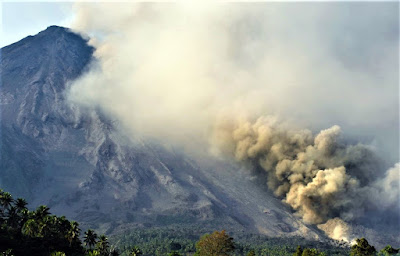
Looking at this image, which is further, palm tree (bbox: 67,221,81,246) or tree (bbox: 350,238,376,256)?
tree (bbox: 350,238,376,256)

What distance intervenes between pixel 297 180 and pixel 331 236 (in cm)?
2970

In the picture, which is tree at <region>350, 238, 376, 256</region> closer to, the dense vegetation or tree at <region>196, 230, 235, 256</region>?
the dense vegetation

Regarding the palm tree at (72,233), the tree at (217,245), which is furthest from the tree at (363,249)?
the palm tree at (72,233)

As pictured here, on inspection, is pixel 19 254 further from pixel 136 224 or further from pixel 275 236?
pixel 275 236

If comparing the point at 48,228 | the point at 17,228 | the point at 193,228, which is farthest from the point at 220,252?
the point at 193,228

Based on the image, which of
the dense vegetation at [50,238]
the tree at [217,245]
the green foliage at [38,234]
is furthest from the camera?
the tree at [217,245]

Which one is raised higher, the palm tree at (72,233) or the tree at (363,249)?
the tree at (363,249)

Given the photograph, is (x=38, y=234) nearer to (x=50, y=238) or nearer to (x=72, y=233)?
(x=50, y=238)

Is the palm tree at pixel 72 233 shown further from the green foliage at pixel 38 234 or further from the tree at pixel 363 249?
the tree at pixel 363 249

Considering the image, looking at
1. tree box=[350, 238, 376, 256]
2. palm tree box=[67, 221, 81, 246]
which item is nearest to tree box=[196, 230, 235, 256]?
palm tree box=[67, 221, 81, 246]

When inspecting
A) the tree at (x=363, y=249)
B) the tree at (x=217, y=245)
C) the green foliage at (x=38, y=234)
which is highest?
the tree at (x=363, y=249)

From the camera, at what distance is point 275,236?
195250mm

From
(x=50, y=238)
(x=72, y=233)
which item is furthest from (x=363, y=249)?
(x=50, y=238)

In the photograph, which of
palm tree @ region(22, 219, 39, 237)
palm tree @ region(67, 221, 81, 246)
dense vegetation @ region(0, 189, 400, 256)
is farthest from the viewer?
palm tree @ region(67, 221, 81, 246)
